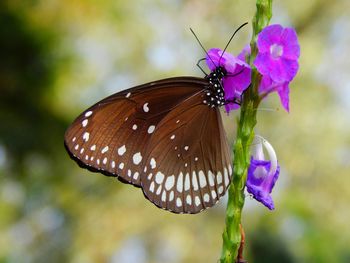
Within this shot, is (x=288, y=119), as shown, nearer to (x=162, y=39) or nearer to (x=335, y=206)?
(x=335, y=206)

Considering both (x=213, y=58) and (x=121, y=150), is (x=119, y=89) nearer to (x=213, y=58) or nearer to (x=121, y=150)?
(x=121, y=150)

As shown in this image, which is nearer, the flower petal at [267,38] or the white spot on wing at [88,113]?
the flower petal at [267,38]

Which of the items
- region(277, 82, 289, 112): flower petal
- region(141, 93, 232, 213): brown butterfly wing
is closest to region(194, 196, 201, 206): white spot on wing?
region(141, 93, 232, 213): brown butterfly wing

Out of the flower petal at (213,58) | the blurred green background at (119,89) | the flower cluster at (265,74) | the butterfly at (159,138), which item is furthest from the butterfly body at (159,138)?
the blurred green background at (119,89)

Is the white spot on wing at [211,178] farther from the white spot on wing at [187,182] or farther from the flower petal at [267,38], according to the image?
the flower petal at [267,38]

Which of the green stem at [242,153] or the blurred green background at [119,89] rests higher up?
the blurred green background at [119,89]

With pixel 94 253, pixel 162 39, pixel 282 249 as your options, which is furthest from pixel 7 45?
pixel 282 249

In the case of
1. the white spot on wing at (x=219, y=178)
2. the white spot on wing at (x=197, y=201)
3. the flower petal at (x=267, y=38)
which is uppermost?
the flower petal at (x=267, y=38)
